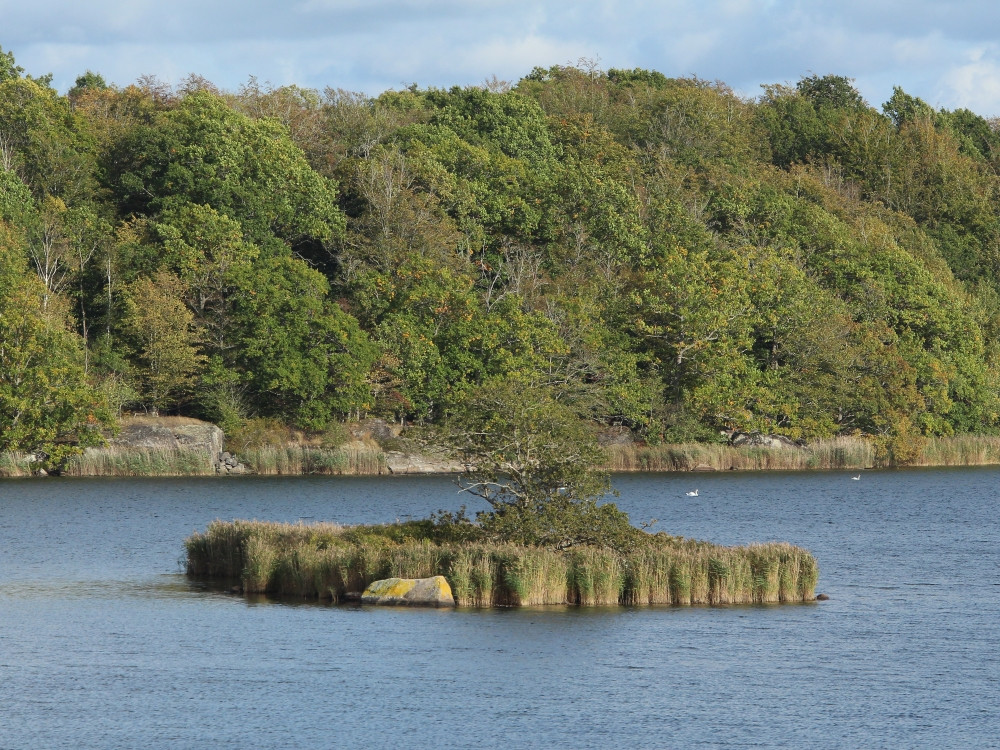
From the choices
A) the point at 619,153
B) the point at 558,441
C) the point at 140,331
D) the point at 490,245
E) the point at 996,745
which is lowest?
the point at 996,745

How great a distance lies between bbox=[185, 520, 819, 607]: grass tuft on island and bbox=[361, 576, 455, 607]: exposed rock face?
0.29m

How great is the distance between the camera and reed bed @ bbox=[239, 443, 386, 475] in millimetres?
78375

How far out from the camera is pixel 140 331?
267 ft

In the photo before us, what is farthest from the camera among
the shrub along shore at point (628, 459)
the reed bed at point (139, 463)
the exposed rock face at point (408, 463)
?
the exposed rock face at point (408, 463)

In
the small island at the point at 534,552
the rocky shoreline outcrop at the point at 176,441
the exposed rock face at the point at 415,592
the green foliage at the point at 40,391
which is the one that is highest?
the green foliage at the point at 40,391

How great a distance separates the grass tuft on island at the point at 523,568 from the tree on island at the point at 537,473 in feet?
1.74

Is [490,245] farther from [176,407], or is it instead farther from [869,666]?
[869,666]

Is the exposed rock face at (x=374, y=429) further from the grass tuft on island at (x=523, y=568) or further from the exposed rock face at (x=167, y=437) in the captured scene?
the grass tuft on island at (x=523, y=568)

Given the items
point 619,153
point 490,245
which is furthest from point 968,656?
point 619,153

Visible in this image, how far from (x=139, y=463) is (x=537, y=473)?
149ft

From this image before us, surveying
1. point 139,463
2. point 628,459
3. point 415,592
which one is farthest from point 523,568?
point 628,459

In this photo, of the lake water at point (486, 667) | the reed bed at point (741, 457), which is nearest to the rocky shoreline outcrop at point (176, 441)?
the reed bed at point (741, 457)

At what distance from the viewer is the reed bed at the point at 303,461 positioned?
257 ft

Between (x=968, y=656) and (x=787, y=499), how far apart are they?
1425 inches
